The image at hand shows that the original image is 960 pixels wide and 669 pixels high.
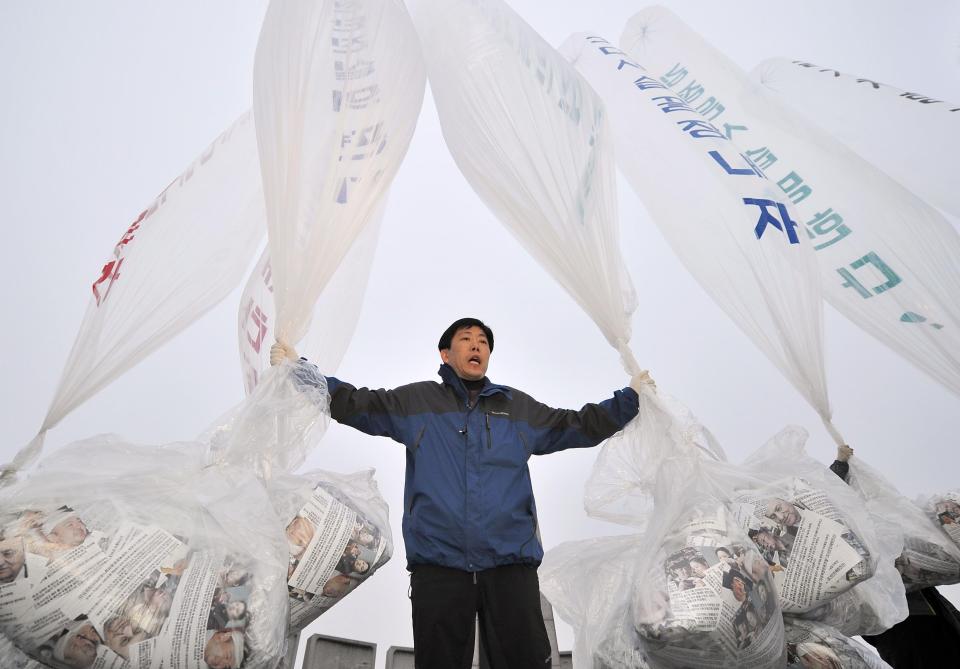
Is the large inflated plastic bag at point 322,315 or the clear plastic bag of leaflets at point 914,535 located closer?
the clear plastic bag of leaflets at point 914,535

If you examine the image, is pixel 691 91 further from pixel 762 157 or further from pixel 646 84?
pixel 762 157

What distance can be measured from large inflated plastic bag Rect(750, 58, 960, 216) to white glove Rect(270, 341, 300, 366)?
298 cm

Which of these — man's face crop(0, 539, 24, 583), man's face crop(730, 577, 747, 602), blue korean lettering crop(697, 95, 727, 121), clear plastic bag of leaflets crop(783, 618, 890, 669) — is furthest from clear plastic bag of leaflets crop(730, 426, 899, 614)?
blue korean lettering crop(697, 95, 727, 121)

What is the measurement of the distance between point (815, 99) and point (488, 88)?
219 cm

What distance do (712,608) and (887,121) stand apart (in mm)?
2822

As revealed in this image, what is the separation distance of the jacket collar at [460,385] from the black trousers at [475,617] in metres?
0.65

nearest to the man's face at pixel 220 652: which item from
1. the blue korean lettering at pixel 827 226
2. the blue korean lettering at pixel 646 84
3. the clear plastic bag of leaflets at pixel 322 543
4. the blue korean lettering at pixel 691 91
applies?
the clear plastic bag of leaflets at pixel 322 543

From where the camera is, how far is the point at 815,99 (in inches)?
130

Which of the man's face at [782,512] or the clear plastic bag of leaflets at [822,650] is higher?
the man's face at [782,512]

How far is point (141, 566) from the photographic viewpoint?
1.26 meters

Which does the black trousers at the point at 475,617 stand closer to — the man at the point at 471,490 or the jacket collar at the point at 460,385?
the man at the point at 471,490

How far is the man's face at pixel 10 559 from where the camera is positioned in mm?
1227

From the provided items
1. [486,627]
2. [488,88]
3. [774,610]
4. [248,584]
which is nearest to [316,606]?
[248,584]

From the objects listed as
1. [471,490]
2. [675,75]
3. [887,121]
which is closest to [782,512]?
[471,490]
